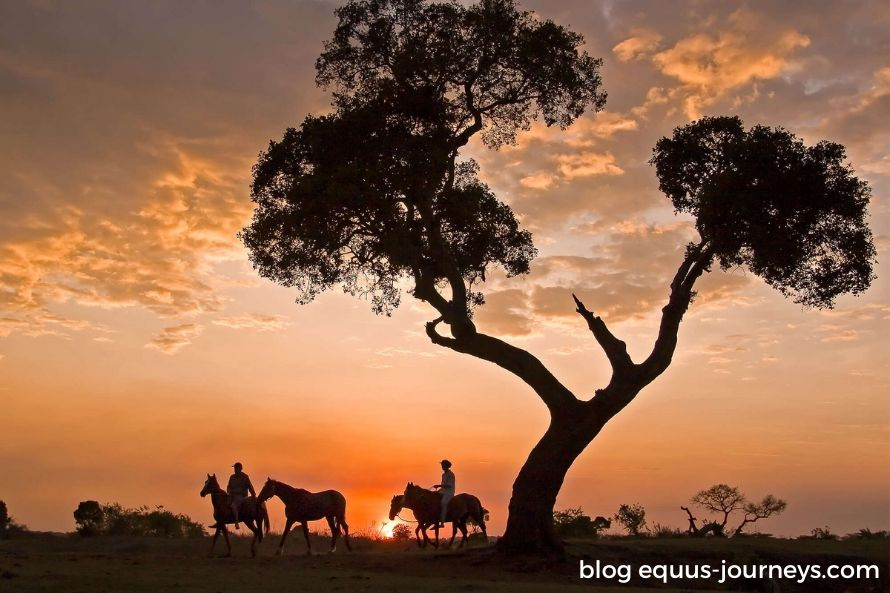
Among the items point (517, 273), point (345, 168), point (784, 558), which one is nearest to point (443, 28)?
point (345, 168)

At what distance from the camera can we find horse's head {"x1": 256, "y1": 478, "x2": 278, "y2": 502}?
96.1 ft

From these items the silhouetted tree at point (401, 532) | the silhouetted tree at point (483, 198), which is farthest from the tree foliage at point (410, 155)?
the silhouetted tree at point (401, 532)

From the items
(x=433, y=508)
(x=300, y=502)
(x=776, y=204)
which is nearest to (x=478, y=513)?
(x=433, y=508)

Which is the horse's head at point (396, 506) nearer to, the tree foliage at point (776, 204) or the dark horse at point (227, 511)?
the dark horse at point (227, 511)

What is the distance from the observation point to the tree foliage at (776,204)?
2906 centimetres

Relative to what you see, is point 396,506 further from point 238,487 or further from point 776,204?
point 776,204

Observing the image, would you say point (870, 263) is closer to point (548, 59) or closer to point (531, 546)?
point (548, 59)

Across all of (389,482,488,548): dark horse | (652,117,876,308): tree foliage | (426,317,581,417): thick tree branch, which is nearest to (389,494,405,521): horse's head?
(389,482,488,548): dark horse

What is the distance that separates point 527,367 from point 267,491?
9598 millimetres

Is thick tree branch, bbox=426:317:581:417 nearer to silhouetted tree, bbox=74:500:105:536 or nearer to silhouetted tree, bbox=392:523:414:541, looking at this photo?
silhouetted tree, bbox=392:523:414:541

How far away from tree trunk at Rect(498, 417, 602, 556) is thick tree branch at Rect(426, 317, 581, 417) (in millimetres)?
535

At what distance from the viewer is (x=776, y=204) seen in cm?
2928

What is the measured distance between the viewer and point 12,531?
40.8 metres

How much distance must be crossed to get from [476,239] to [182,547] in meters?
15.7
